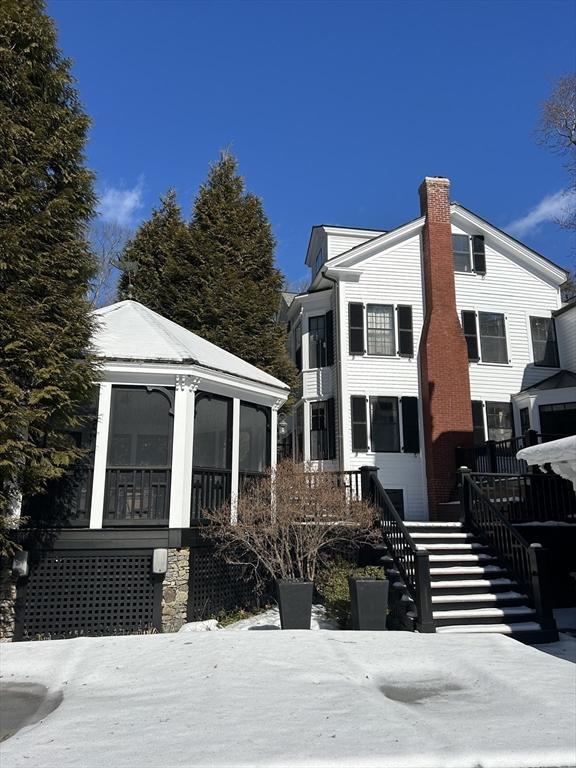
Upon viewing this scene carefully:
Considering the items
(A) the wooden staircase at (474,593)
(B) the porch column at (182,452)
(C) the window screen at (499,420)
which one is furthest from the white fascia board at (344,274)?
(A) the wooden staircase at (474,593)

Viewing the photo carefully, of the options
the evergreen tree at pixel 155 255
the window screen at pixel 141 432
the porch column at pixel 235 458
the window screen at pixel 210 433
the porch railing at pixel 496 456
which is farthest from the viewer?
the evergreen tree at pixel 155 255

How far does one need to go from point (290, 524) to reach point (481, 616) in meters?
3.11

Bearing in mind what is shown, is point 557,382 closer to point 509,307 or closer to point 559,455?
point 509,307

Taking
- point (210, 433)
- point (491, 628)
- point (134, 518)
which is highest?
point (210, 433)

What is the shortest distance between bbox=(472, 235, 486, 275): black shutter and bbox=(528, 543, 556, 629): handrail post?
11.0 metres

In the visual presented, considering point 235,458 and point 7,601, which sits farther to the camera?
point 235,458

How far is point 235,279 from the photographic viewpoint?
18.0 meters

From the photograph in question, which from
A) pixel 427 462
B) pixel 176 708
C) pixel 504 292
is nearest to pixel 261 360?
pixel 427 462

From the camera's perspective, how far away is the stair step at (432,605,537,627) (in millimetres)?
8047

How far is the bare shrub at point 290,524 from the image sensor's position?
8859 mm

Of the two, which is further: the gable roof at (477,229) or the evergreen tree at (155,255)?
the evergreen tree at (155,255)

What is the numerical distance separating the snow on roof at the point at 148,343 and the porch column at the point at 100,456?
0.69 metres

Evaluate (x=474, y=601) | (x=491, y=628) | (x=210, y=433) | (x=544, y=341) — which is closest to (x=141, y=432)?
(x=210, y=433)

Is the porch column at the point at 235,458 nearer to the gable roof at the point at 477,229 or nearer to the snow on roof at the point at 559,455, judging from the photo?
the snow on roof at the point at 559,455
